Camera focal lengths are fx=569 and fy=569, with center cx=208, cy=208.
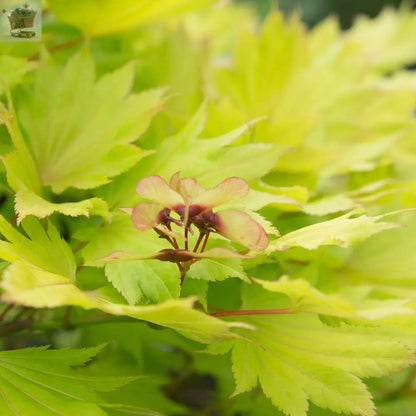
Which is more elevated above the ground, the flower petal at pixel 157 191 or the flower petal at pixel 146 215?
the flower petal at pixel 157 191

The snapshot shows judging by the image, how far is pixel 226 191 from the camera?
233mm

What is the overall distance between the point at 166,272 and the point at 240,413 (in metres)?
0.21

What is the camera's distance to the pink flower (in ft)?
0.76

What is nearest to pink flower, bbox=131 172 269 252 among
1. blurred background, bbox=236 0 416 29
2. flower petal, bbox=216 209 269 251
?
flower petal, bbox=216 209 269 251

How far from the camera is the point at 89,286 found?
0.30 m

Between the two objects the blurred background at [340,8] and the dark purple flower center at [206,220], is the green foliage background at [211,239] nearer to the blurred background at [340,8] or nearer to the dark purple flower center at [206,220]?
the dark purple flower center at [206,220]

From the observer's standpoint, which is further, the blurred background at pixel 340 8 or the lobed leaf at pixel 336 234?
the blurred background at pixel 340 8

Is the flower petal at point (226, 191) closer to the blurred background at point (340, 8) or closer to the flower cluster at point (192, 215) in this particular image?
the flower cluster at point (192, 215)

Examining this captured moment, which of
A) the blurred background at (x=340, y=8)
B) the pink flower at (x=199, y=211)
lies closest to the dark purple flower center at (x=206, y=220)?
the pink flower at (x=199, y=211)

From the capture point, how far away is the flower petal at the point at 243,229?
0.23 meters

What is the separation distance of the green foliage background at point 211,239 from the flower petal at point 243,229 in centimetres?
2

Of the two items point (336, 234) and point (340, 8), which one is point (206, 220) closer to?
point (336, 234)

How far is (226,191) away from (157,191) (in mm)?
28

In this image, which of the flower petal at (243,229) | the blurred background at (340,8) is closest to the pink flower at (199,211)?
the flower petal at (243,229)
